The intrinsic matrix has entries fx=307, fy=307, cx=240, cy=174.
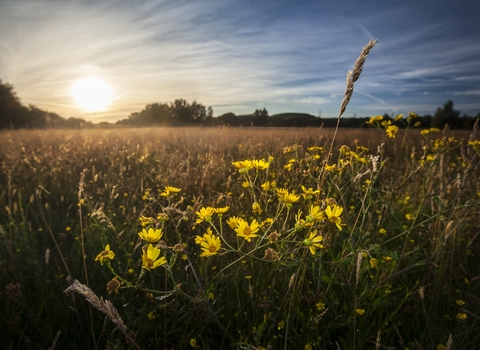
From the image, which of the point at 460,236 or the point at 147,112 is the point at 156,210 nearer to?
the point at 460,236

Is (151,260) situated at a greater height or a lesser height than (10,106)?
lesser

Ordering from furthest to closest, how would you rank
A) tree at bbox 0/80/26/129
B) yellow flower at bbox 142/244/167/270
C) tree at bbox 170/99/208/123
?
tree at bbox 170/99/208/123 → tree at bbox 0/80/26/129 → yellow flower at bbox 142/244/167/270

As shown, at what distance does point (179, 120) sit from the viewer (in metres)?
31.0

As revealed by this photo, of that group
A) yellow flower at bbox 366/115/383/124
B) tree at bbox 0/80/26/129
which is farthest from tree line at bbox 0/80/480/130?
yellow flower at bbox 366/115/383/124

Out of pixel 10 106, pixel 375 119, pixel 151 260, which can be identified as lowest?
pixel 151 260

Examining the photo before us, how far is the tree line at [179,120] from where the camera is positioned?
1224cm

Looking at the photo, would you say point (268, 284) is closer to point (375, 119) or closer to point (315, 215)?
point (315, 215)

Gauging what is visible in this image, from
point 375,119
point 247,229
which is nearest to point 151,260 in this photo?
point 247,229

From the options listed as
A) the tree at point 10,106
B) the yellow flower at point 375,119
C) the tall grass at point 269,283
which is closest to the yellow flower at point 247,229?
the tall grass at point 269,283

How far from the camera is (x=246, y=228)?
953mm

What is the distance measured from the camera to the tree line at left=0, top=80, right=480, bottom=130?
12.2 metres

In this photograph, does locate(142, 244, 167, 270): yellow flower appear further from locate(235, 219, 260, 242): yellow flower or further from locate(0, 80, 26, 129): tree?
locate(0, 80, 26, 129): tree

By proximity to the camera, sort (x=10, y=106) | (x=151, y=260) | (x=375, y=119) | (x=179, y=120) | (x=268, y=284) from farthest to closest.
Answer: (x=179, y=120) < (x=10, y=106) < (x=375, y=119) < (x=268, y=284) < (x=151, y=260)

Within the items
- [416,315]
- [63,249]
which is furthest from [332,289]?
[63,249]
